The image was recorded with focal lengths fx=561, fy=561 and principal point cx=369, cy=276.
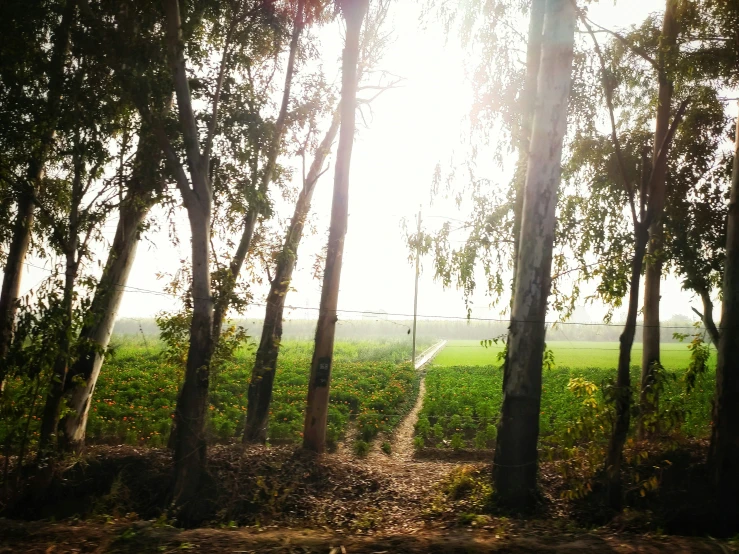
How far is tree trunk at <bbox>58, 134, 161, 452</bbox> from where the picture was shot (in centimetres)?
995

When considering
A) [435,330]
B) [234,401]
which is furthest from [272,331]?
[435,330]

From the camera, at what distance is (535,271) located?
886 cm

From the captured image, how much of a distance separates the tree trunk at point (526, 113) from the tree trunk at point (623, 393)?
2.10 metres

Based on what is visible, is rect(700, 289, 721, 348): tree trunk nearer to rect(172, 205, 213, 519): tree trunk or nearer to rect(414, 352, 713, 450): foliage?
rect(414, 352, 713, 450): foliage

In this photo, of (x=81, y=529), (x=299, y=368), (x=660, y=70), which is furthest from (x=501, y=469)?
(x=299, y=368)

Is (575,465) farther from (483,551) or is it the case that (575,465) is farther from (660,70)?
(660,70)

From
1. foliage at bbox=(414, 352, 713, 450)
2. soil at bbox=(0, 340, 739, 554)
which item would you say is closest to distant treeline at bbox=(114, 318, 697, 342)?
foliage at bbox=(414, 352, 713, 450)

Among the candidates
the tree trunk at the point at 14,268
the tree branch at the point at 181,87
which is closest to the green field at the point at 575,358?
the tree branch at the point at 181,87

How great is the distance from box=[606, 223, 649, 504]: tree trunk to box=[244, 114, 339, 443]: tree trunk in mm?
6513

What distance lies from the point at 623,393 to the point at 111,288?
9.07 m

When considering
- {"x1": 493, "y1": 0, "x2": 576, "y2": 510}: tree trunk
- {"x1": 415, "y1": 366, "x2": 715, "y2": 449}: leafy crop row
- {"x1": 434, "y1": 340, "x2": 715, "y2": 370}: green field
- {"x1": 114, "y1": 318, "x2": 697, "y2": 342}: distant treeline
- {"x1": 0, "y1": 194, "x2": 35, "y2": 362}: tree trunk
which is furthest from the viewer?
{"x1": 114, "y1": 318, "x2": 697, "y2": 342}: distant treeline

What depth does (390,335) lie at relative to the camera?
81312 mm

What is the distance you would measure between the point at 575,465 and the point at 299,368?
1982 cm

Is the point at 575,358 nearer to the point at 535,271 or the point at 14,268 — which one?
the point at 535,271
